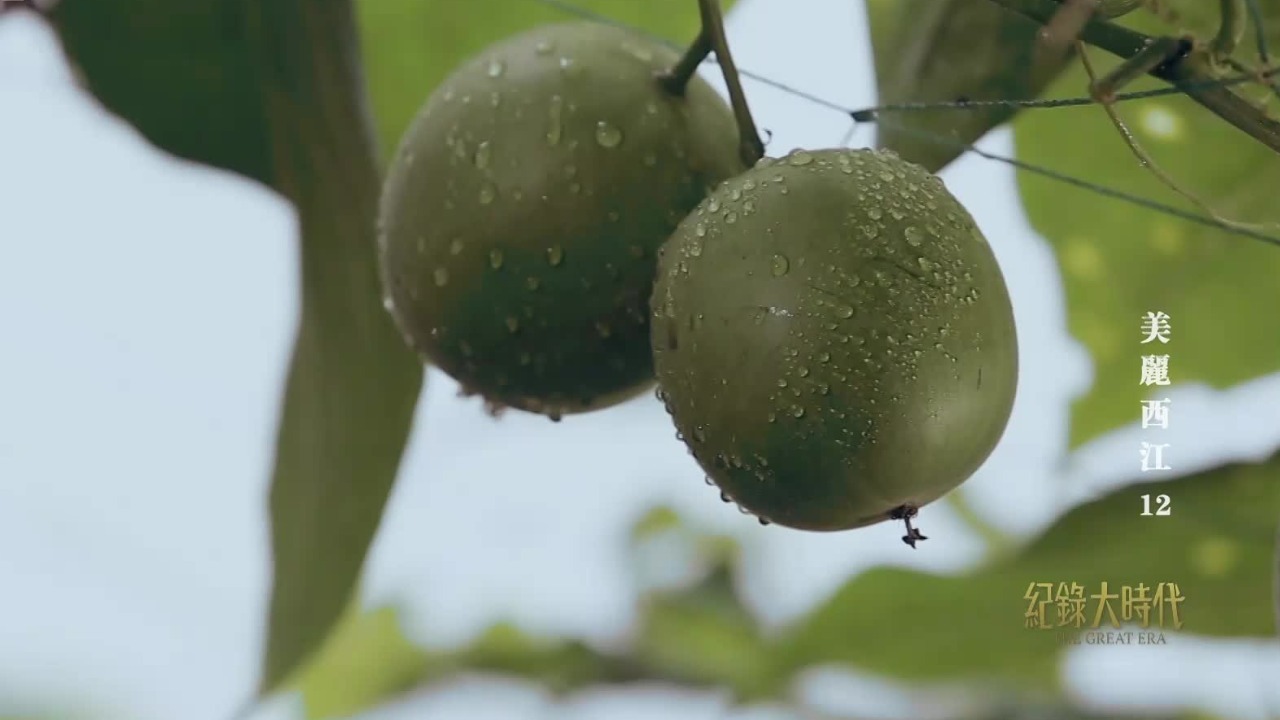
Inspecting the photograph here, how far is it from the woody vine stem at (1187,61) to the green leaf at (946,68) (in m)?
0.13

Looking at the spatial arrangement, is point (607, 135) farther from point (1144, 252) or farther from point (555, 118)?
point (1144, 252)

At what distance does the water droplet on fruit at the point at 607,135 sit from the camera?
0.60 metres

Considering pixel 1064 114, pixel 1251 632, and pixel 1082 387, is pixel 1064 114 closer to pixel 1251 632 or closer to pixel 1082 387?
pixel 1082 387

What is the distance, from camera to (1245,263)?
2.66 feet

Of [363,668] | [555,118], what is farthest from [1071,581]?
[363,668]

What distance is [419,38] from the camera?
0.87 m

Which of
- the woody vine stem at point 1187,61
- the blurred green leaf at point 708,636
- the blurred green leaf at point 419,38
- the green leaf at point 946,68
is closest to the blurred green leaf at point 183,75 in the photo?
the blurred green leaf at point 419,38

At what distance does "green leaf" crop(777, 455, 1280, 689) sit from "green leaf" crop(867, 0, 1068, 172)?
0.27 metres

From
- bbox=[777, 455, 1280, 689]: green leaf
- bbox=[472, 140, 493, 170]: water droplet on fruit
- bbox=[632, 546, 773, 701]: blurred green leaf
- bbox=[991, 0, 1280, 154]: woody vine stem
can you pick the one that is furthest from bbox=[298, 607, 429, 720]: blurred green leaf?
bbox=[991, 0, 1280, 154]: woody vine stem

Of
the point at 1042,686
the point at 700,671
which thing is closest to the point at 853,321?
the point at 1042,686

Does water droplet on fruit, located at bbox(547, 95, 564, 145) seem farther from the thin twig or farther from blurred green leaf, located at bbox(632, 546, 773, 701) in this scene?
blurred green leaf, located at bbox(632, 546, 773, 701)

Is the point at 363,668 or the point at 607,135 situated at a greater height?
the point at 363,668

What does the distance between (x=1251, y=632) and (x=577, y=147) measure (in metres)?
0.57

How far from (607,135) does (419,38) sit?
31 centimetres
